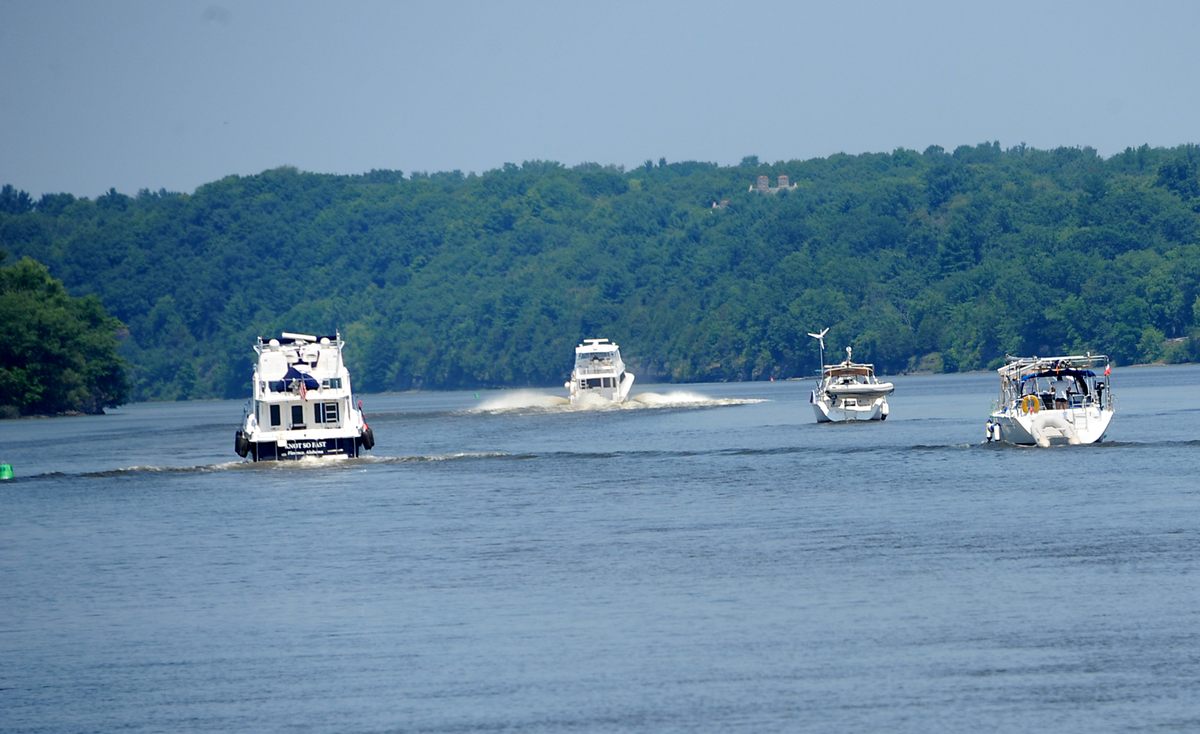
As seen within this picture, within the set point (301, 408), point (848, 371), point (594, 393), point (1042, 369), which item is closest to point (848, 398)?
point (848, 371)

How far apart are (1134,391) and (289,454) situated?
9169 centimetres

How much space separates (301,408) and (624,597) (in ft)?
152

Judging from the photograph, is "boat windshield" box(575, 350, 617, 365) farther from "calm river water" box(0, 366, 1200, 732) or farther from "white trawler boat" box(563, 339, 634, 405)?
"calm river water" box(0, 366, 1200, 732)

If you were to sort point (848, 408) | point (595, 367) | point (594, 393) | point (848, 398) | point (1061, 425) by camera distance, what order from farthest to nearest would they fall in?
1. point (595, 367)
2. point (594, 393)
3. point (848, 408)
4. point (848, 398)
5. point (1061, 425)

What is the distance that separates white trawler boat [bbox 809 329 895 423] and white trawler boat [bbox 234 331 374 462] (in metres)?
36.8

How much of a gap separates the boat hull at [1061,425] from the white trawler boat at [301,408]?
93.0 feet

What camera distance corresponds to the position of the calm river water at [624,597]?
31312 millimetres

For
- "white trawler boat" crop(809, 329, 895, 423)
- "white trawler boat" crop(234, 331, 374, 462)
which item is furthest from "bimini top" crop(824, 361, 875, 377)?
"white trawler boat" crop(234, 331, 374, 462)

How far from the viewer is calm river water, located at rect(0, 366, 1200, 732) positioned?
103 ft

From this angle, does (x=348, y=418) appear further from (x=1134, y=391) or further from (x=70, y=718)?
(x=1134, y=391)

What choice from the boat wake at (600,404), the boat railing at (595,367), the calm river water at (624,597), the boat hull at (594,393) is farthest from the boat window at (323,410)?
the boat railing at (595,367)

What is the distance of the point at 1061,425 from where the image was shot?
8019cm

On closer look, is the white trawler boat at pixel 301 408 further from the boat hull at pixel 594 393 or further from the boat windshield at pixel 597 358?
the boat windshield at pixel 597 358

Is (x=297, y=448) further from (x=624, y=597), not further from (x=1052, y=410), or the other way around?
(x=624, y=597)
